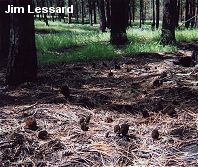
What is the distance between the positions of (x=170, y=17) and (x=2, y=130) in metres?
7.07

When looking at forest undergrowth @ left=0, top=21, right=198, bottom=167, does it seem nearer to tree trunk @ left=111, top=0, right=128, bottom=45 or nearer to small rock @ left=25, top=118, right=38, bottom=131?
small rock @ left=25, top=118, right=38, bottom=131

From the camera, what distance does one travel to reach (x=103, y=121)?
2.77 meters

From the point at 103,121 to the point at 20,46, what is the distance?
2.25 metres

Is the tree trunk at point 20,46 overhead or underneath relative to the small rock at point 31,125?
overhead

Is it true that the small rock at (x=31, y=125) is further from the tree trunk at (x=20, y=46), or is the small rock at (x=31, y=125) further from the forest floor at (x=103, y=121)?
the tree trunk at (x=20, y=46)

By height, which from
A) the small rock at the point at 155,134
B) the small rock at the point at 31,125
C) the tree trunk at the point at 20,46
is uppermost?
the tree trunk at the point at 20,46

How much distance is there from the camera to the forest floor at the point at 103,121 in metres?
2.10

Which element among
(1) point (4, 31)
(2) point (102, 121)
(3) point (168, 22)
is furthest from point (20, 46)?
(3) point (168, 22)

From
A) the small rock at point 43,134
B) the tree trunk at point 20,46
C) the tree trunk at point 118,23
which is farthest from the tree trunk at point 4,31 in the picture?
the small rock at point 43,134

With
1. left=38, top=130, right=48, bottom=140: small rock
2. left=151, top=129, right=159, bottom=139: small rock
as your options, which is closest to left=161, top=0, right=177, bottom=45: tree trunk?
left=151, top=129, right=159, bottom=139: small rock

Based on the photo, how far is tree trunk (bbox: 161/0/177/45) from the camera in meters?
8.27

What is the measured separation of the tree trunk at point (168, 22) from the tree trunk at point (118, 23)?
4.32ft

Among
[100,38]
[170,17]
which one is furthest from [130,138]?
[100,38]

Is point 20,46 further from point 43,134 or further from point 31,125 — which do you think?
point 43,134
